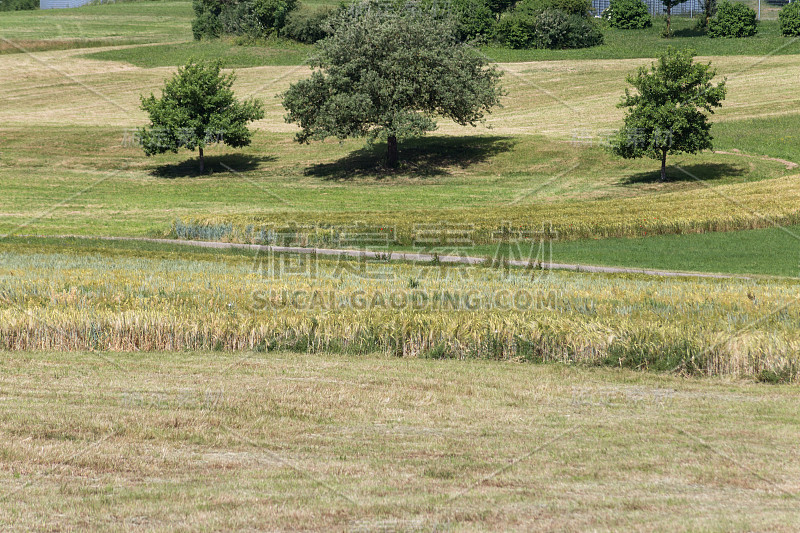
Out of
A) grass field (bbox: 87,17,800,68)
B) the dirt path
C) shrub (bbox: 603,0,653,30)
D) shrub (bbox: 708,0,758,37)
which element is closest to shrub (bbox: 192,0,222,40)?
grass field (bbox: 87,17,800,68)

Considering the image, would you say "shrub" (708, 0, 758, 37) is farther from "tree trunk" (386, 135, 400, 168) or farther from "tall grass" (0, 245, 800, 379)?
"tall grass" (0, 245, 800, 379)

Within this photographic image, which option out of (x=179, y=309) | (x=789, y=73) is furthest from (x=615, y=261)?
(x=789, y=73)

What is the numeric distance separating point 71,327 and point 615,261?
80.5 feet

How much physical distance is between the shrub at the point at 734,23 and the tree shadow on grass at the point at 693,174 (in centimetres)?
6268

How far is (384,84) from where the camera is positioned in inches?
2591

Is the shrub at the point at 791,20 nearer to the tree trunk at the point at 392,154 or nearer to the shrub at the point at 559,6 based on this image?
the shrub at the point at 559,6

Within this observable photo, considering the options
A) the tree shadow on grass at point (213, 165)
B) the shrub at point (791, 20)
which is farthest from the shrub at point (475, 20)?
the tree shadow on grass at point (213, 165)

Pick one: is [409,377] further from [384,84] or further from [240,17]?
[240,17]

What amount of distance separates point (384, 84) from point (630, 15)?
80747 mm

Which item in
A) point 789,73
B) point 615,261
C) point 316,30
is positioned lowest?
point 615,261

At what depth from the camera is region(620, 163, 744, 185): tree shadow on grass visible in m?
61.5

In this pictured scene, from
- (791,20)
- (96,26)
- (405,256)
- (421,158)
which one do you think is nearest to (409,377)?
(405,256)

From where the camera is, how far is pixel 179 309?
19547mm

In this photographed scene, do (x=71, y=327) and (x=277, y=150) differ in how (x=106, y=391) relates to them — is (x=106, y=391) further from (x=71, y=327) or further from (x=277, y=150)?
(x=277, y=150)
